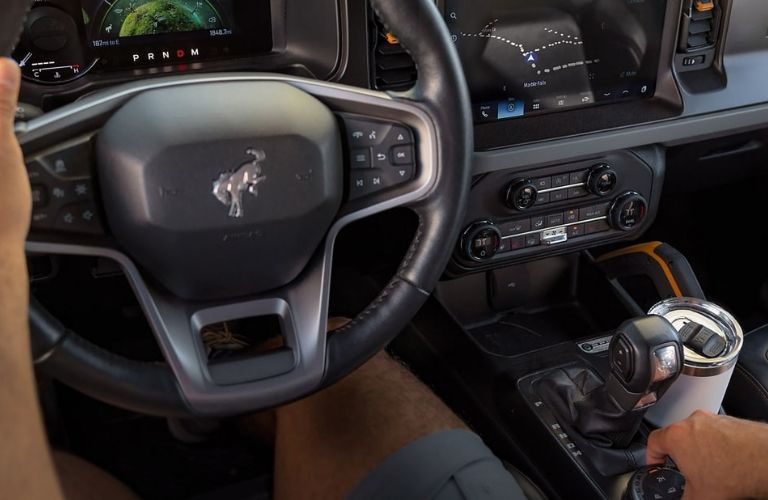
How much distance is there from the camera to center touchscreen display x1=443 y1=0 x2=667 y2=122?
1377 mm

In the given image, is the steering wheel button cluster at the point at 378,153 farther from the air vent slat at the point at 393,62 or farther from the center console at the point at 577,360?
the center console at the point at 577,360

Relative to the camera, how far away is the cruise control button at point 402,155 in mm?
1126

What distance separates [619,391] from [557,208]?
369 mm

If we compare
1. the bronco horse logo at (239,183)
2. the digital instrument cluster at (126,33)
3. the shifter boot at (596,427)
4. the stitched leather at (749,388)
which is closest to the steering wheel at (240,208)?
the bronco horse logo at (239,183)

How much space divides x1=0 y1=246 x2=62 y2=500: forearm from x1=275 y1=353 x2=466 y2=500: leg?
2.15ft

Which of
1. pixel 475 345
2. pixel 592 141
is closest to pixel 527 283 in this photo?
pixel 475 345

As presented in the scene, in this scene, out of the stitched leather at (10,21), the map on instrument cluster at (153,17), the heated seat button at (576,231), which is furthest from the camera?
the heated seat button at (576,231)

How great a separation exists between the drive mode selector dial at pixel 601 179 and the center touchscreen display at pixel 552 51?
0.39 feet

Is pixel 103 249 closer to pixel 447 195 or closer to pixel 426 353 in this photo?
pixel 447 195

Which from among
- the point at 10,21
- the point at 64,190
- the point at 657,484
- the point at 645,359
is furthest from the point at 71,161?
the point at 657,484

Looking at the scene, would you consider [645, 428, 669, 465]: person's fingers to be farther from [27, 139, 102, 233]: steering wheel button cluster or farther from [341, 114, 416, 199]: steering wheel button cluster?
[27, 139, 102, 233]: steering wheel button cluster

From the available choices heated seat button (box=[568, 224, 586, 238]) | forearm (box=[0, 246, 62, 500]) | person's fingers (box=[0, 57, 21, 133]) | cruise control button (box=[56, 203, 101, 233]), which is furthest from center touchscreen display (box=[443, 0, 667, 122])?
forearm (box=[0, 246, 62, 500])

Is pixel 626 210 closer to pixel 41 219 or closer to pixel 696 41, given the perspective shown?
pixel 696 41

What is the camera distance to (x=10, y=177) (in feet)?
2.29
